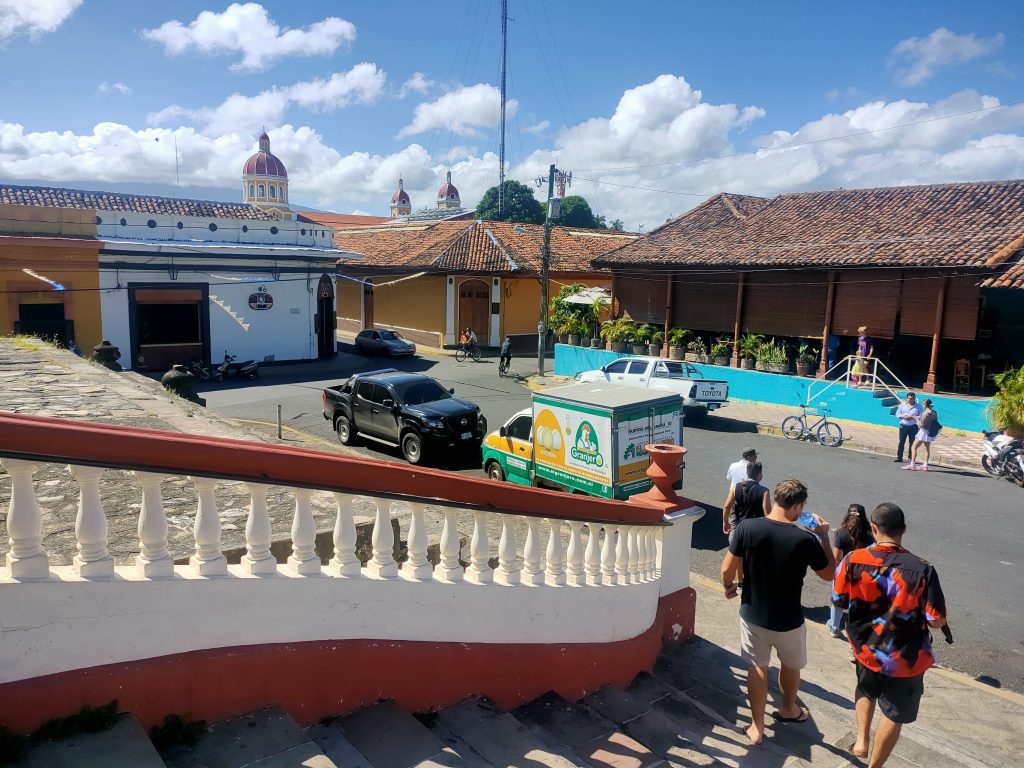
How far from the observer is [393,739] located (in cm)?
324

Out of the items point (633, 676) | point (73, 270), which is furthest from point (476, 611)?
point (73, 270)

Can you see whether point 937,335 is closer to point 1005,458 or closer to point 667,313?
point 1005,458

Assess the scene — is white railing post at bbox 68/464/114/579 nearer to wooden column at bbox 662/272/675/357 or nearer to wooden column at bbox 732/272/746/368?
wooden column at bbox 732/272/746/368

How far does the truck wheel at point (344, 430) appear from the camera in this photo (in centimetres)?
1605

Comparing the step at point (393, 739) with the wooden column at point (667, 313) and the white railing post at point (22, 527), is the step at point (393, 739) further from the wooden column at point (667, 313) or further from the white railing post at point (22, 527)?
the wooden column at point (667, 313)

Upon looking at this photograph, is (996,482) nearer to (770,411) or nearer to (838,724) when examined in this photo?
(770,411)

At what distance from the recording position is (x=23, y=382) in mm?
8641

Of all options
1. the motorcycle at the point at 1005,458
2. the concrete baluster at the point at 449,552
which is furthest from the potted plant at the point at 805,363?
the concrete baluster at the point at 449,552

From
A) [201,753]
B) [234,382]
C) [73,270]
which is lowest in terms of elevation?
[234,382]

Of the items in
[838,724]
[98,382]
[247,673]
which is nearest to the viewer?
[247,673]

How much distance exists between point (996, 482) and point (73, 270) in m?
25.8

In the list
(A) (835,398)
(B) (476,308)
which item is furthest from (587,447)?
(B) (476,308)

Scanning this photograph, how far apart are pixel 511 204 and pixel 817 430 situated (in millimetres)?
54728

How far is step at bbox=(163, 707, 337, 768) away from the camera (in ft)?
8.73
